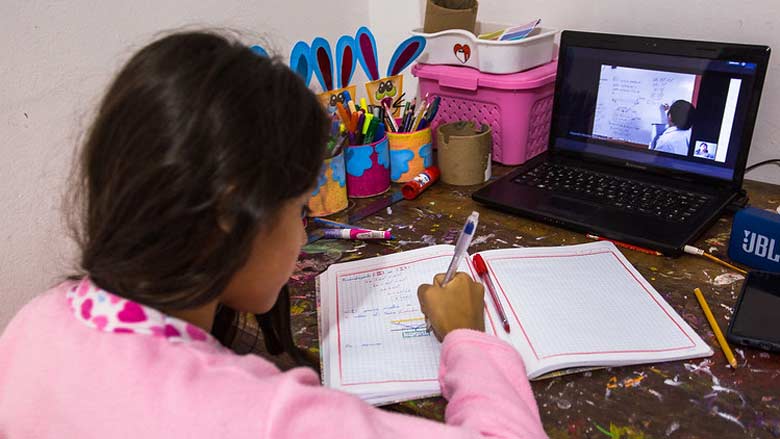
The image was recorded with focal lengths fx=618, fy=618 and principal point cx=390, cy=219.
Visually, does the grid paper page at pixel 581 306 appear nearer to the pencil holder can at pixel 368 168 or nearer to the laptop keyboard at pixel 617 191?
the laptop keyboard at pixel 617 191

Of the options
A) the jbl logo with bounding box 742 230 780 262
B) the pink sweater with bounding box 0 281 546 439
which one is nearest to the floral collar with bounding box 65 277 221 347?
the pink sweater with bounding box 0 281 546 439

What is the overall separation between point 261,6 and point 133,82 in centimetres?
76

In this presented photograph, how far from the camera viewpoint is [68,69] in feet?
3.12

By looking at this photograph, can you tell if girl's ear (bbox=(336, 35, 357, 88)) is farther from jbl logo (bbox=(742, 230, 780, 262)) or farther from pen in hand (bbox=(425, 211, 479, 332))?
jbl logo (bbox=(742, 230, 780, 262))

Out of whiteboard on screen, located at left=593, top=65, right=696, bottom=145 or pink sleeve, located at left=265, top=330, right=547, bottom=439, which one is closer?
pink sleeve, located at left=265, top=330, right=547, bottom=439

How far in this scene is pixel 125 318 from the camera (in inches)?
19.2

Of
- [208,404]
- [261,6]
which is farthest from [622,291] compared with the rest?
[261,6]

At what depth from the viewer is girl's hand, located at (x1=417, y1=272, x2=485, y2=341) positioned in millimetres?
690

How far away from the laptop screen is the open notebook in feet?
0.80

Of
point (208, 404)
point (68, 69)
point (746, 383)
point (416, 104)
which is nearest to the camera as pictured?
point (208, 404)

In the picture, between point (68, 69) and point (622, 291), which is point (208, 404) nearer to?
point (622, 291)

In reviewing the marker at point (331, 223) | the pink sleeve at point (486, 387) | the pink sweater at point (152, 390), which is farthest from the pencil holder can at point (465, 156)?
the pink sweater at point (152, 390)

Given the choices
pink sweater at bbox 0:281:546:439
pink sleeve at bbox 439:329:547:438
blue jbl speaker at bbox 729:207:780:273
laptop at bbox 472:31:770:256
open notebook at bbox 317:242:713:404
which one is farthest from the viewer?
laptop at bbox 472:31:770:256

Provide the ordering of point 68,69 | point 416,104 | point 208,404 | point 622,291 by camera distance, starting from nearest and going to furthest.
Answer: point 208,404 < point 622,291 < point 68,69 < point 416,104
